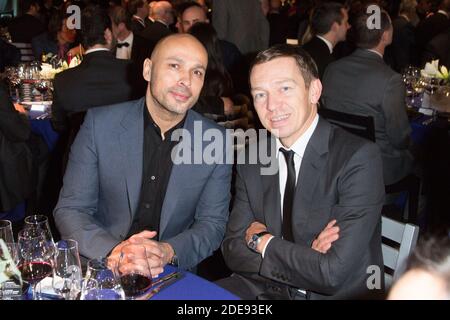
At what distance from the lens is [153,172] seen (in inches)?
92.1

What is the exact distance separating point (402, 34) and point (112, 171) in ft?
23.9

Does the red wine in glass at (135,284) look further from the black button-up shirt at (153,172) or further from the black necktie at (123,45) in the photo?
the black necktie at (123,45)

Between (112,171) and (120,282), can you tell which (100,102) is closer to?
(112,171)

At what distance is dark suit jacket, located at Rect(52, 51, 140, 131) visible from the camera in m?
3.80

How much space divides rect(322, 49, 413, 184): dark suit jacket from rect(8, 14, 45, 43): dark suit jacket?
19.5ft

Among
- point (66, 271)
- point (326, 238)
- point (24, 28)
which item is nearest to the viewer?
point (66, 271)

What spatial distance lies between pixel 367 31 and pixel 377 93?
1.68 ft

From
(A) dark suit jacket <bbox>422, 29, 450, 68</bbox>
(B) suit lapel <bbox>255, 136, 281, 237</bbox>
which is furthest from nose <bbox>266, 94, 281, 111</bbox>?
(A) dark suit jacket <bbox>422, 29, 450, 68</bbox>

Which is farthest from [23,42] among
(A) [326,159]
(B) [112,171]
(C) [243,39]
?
(A) [326,159]

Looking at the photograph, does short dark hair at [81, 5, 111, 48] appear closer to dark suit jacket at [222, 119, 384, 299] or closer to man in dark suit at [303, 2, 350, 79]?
man in dark suit at [303, 2, 350, 79]

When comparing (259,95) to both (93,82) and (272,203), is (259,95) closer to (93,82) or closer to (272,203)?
(272,203)

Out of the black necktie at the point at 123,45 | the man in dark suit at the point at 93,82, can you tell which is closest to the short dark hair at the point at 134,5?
the black necktie at the point at 123,45

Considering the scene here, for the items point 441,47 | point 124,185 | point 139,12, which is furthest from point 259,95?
point 139,12
